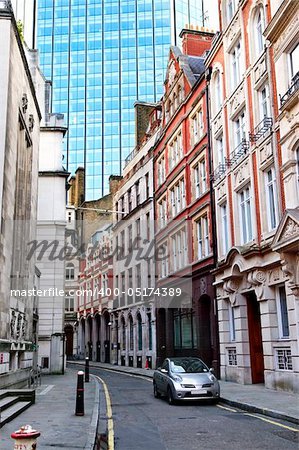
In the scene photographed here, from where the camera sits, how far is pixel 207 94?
2703 cm

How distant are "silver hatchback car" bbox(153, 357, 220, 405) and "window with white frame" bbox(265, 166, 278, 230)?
5.99 m

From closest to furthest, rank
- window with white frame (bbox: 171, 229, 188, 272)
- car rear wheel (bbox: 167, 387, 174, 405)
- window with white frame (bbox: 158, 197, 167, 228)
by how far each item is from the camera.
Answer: car rear wheel (bbox: 167, 387, 174, 405)
window with white frame (bbox: 171, 229, 188, 272)
window with white frame (bbox: 158, 197, 167, 228)

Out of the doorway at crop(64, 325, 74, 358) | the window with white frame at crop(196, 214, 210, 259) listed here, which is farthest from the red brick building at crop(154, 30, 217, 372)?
the doorway at crop(64, 325, 74, 358)

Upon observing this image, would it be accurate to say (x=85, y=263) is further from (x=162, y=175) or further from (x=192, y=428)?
(x=192, y=428)

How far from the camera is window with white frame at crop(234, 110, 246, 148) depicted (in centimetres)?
2230

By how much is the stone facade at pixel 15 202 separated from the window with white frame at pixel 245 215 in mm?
9346

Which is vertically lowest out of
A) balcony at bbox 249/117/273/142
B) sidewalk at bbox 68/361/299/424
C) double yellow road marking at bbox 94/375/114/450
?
double yellow road marking at bbox 94/375/114/450

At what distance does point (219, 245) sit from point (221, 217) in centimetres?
137

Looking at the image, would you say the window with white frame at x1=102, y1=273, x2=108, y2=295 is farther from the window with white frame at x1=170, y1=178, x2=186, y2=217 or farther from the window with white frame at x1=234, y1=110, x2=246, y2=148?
the window with white frame at x1=234, y1=110, x2=246, y2=148

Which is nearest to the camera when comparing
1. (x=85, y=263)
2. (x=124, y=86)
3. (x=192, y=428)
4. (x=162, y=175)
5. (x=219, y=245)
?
(x=192, y=428)

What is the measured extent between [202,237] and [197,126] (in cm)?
652

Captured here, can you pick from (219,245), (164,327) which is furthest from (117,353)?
(219,245)

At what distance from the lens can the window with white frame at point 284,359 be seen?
56.7 ft

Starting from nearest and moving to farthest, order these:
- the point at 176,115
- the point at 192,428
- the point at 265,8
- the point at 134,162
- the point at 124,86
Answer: the point at 192,428, the point at 265,8, the point at 176,115, the point at 134,162, the point at 124,86
